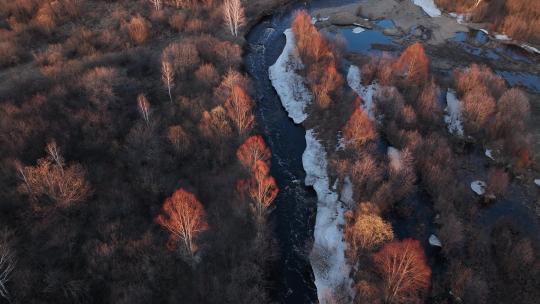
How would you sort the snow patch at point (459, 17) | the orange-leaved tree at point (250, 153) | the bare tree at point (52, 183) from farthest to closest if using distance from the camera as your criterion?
the snow patch at point (459, 17), the orange-leaved tree at point (250, 153), the bare tree at point (52, 183)

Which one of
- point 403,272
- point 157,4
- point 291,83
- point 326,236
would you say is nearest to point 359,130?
point 326,236

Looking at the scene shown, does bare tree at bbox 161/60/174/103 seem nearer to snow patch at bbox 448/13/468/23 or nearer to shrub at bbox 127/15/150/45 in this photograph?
shrub at bbox 127/15/150/45

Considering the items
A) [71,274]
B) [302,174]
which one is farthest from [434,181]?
[71,274]

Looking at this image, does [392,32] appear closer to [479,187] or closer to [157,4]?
[479,187]

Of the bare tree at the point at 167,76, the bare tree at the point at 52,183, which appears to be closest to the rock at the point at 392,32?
the bare tree at the point at 167,76

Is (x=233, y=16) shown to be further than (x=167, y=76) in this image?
Yes

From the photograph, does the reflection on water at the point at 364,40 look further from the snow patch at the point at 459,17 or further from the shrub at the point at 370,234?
the shrub at the point at 370,234
